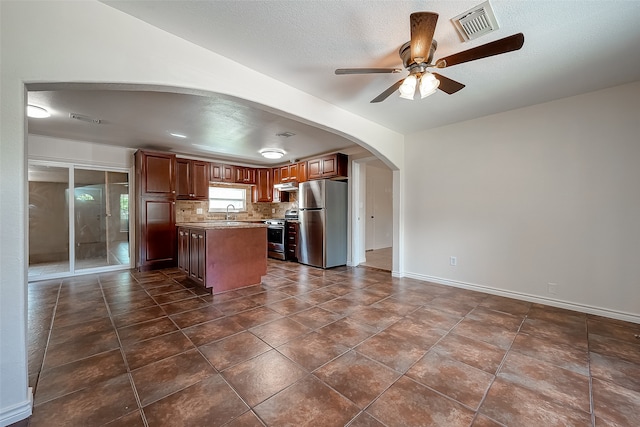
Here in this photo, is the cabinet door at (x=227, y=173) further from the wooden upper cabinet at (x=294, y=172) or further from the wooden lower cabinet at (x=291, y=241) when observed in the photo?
the wooden lower cabinet at (x=291, y=241)

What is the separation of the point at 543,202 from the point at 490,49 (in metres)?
2.39

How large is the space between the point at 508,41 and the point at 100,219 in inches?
256

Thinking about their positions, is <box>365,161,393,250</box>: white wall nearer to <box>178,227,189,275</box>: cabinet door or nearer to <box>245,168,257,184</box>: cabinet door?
<box>245,168,257,184</box>: cabinet door

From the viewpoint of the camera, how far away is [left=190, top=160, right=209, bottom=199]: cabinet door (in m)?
5.41

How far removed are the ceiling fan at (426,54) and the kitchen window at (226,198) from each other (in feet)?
17.0

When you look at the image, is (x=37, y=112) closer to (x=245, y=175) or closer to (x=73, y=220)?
(x=73, y=220)

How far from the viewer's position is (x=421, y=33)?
1567mm

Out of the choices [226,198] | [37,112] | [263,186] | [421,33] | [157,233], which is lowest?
[157,233]

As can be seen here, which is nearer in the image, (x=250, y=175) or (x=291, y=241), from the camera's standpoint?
(x=291, y=241)

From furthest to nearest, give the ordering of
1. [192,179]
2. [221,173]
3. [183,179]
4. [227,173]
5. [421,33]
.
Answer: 1. [227,173]
2. [221,173]
3. [192,179]
4. [183,179]
5. [421,33]

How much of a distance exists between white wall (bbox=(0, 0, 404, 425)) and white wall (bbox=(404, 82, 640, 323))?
3.59 meters

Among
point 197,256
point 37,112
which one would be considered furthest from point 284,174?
point 37,112

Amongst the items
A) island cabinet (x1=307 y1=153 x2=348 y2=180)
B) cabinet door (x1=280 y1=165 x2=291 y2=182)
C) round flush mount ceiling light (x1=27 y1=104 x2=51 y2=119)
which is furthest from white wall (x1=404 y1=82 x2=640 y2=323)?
round flush mount ceiling light (x1=27 y1=104 x2=51 y2=119)

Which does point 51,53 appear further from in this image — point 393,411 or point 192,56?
point 393,411
